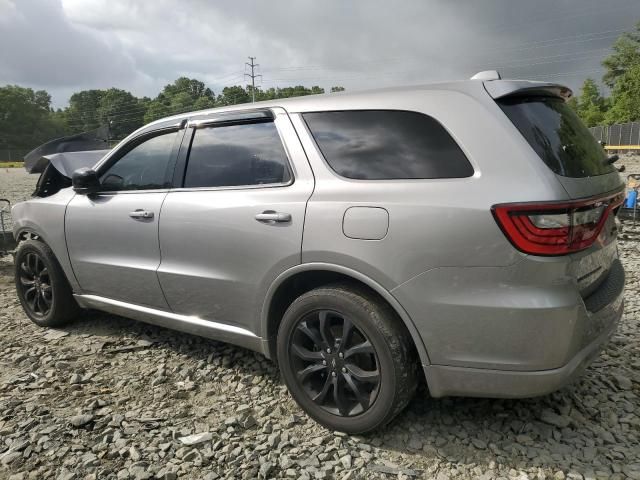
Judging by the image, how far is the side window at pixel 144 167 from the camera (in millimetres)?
3490

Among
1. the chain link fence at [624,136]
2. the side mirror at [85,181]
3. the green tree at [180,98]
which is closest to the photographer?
the side mirror at [85,181]

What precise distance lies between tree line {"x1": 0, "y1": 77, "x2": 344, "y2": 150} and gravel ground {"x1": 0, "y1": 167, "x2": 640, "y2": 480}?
90.2 meters

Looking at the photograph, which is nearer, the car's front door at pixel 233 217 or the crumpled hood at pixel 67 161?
the car's front door at pixel 233 217

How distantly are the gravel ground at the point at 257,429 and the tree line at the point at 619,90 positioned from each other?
40.9 metres

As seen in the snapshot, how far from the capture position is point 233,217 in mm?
2898

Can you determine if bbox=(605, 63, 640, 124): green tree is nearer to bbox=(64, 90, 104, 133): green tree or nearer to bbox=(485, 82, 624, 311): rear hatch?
bbox=(485, 82, 624, 311): rear hatch

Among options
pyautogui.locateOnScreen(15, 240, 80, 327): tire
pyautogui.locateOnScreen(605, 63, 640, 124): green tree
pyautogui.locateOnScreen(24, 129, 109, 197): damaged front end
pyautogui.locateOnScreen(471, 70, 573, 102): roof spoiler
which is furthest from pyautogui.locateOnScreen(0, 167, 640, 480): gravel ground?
pyautogui.locateOnScreen(605, 63, 640, 124): green tree

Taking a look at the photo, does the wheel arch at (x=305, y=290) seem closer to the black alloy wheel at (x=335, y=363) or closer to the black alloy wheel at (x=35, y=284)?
the black alloy wheel at (x=335, y=363)

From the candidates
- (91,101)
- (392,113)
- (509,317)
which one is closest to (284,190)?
(392,113)

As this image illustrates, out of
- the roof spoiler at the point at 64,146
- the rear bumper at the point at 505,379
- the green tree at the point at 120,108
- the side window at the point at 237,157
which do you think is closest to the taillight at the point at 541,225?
the rear bumper at the point at 505,379

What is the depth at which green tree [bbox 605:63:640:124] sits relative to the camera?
154 ft

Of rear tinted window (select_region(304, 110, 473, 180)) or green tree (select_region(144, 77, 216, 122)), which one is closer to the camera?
rear tinted window (select_region(304, 110, 473, 180))

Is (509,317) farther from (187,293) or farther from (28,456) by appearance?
(28,456)

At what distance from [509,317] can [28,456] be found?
8.16ft
